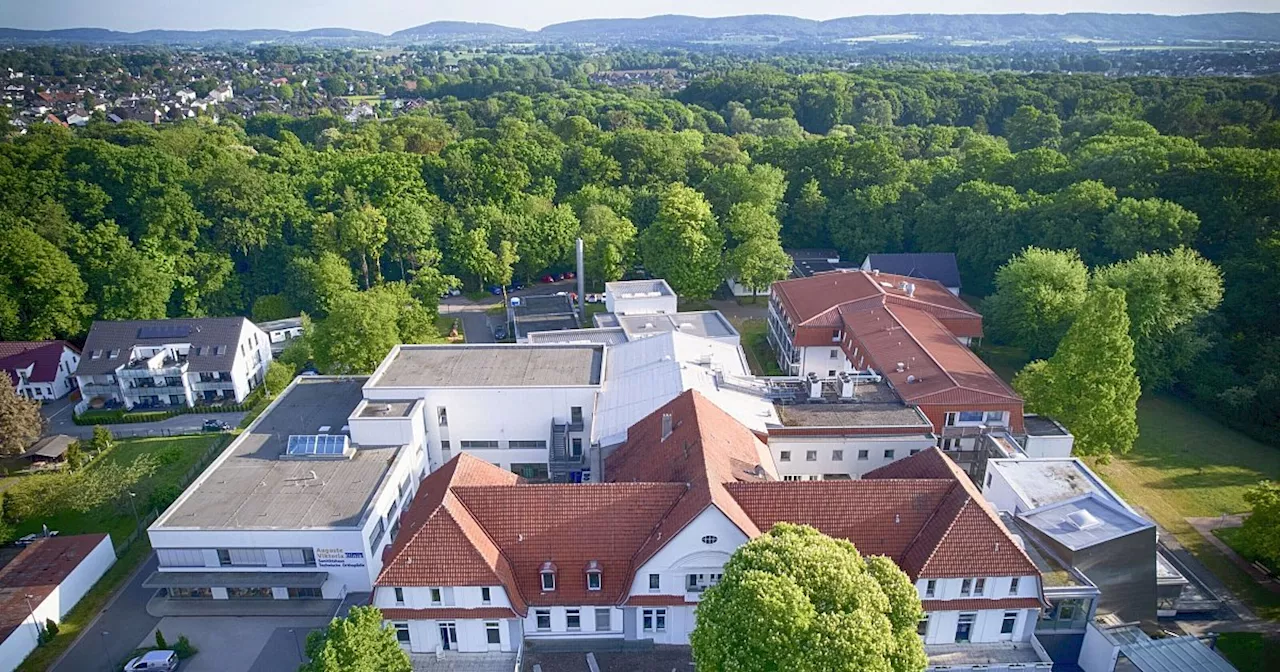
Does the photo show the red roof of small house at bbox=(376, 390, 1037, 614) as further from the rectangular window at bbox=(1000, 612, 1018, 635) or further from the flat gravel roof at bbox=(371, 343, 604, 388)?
the flat gravel roof at bbox=(371, 343, 604, 388)

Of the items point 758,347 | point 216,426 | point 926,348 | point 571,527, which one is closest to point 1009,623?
point 571,527

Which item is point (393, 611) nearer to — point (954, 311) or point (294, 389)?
point (294, 389)

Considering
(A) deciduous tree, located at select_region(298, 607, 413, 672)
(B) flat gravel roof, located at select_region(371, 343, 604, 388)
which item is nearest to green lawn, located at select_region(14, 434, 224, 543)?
(B) flat gravel roof, located at select_region(371, 343, 604, 388)

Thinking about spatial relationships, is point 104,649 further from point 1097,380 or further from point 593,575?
point 1097,380

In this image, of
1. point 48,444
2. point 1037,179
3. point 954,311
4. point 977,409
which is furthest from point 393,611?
point 1037,179

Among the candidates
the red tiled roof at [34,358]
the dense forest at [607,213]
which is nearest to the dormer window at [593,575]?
the dense forest at [607,213]

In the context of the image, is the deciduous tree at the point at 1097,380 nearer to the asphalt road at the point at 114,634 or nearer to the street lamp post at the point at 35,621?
the asphalt road at the point at 114,634
